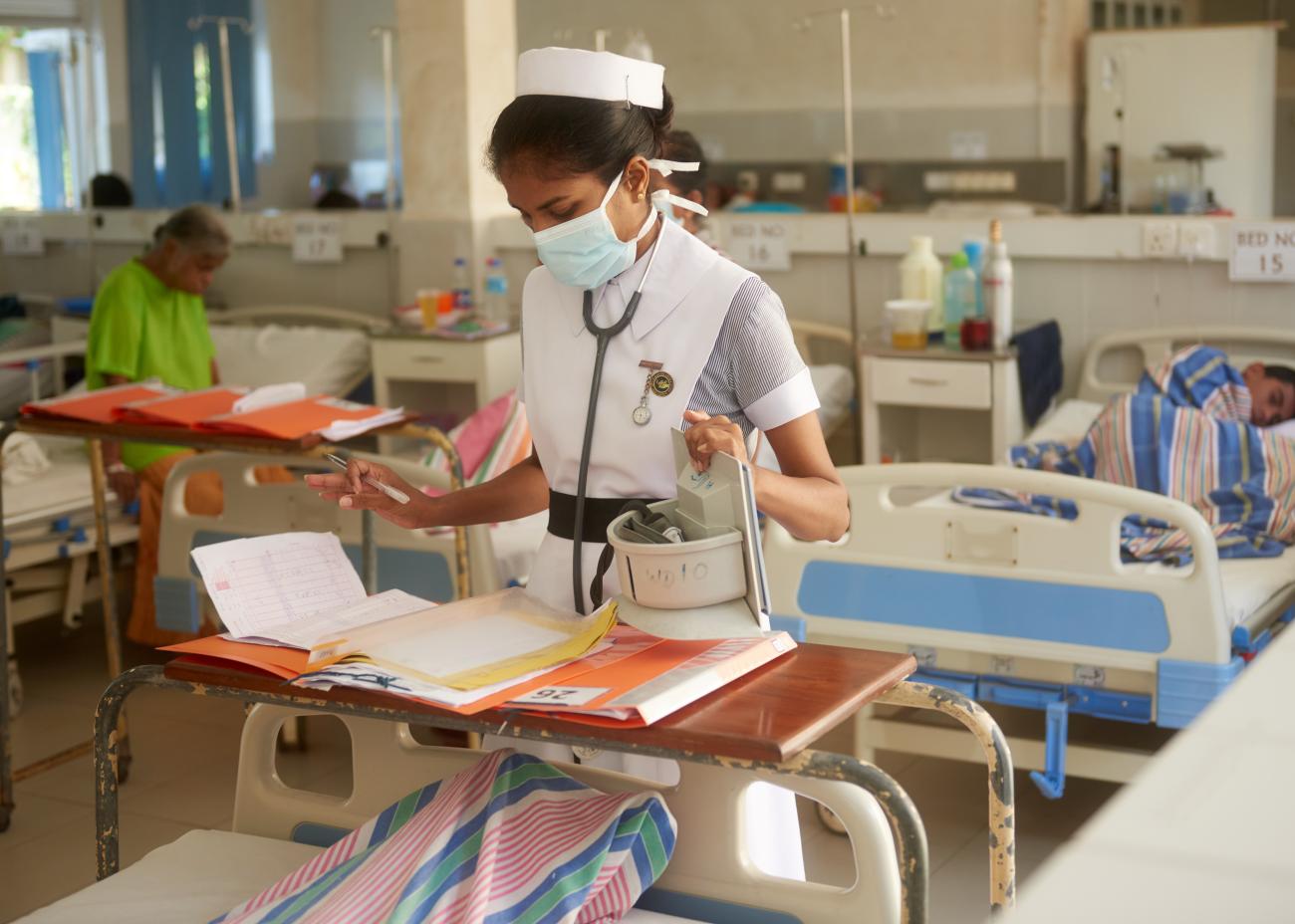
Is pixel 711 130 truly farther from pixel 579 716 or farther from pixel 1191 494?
pixel 579 716

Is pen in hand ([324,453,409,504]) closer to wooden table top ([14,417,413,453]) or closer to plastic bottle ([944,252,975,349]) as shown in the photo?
wooden table top ([14,417,413,453])

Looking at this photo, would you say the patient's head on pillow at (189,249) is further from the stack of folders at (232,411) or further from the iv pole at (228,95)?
the iv pole at (228,95)

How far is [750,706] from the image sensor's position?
1.50m

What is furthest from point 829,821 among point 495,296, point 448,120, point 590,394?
point 448,120

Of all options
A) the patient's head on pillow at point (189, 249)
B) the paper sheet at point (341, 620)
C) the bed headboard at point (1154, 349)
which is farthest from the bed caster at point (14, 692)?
the bed headboard at point (1154, 349)

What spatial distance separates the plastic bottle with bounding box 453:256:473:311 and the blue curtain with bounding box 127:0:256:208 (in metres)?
3.98

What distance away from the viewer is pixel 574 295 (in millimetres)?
1985

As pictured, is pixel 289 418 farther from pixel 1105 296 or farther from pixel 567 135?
pixel 1105 296

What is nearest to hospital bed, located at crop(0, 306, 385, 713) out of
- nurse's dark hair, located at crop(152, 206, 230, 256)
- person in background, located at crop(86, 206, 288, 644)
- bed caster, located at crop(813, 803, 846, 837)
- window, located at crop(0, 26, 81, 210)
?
person in background, located at crop(86, 206, 288, 644)

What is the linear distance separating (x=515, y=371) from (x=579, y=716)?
3.80 metres

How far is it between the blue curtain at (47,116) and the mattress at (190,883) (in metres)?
7.19

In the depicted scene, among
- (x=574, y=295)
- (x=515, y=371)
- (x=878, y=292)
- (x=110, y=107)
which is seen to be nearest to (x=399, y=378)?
(x=515, y=371)

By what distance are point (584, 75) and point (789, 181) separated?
22.2 ft

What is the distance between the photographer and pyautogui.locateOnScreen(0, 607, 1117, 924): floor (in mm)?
3217
